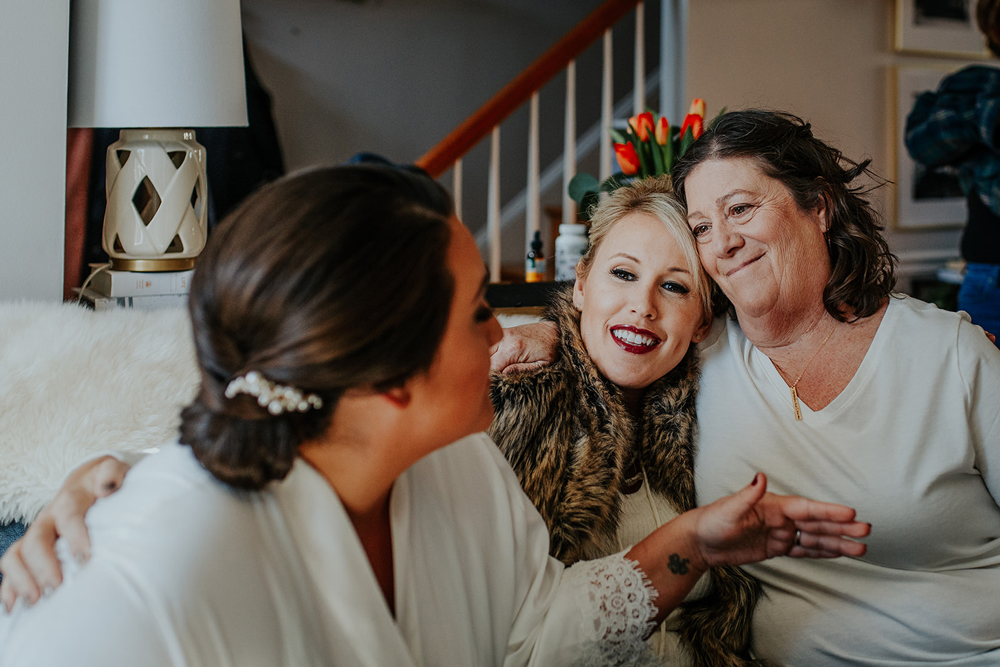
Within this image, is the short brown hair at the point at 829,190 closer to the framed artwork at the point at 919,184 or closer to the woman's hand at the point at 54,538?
the woman's hand at the point at 54,538

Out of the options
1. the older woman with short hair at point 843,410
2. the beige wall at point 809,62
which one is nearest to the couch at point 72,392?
the older woman with short hair at point 843,410

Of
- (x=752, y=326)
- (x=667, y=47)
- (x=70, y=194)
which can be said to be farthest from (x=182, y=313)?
(x=667, y=47)

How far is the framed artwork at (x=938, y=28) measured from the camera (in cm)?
342

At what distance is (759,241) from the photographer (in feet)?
4.08

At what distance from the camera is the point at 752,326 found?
1.31m

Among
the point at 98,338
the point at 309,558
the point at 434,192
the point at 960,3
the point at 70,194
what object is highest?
the point at 960,3

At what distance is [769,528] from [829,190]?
61 cm

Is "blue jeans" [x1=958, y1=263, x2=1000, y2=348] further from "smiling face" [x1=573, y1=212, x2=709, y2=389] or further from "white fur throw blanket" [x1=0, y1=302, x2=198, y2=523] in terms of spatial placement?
"white fur throw blanket" [x1=0, y1=302, x2=198, y2=523]

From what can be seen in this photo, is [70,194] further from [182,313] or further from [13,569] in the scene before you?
[13,569]

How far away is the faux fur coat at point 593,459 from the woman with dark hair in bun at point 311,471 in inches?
10.6

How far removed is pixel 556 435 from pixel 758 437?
352 millimetres

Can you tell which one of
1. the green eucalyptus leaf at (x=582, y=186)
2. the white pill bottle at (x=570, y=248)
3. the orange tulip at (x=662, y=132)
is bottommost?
the white pill bottle at (x=570, y=248)

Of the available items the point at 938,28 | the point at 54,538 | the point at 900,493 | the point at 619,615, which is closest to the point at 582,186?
the point at 900,493

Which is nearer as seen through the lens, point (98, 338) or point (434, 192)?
point (434, 192)
